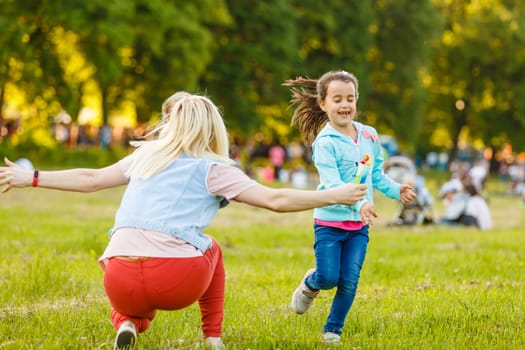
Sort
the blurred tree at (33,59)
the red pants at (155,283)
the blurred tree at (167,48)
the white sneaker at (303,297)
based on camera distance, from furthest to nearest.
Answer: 1. the blurred tree at (167,48)
2. the blurred tree at (33,59)
3. the white sneaker at (303,297)
4. the red pants at (155,283)

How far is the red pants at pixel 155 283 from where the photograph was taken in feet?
15.3

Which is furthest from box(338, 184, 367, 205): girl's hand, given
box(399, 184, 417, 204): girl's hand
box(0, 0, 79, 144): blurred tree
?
box(0, 0, 79, 144): blurred tree

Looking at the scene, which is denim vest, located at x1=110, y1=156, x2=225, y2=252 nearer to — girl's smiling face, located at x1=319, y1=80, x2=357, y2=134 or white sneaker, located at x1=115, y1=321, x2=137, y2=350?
white sneaker, located at x1=115, y1=321, x2=137, y2=350

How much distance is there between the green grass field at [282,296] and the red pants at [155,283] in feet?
1.97

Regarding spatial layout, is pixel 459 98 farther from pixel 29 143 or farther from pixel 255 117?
pixel 29 143

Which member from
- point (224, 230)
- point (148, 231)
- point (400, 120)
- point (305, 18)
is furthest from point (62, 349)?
point (400, 120)

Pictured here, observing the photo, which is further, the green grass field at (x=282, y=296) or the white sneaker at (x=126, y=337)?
the green grass field at (x=282, y=296)

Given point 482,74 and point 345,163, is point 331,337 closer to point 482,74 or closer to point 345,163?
point 345,163

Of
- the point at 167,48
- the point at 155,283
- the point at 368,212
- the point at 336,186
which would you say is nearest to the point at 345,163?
the point at 336,186

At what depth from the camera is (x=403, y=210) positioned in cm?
1977

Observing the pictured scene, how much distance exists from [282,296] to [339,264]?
1778 millimetres

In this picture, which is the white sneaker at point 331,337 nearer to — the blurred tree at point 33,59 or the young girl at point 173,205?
the young girl at point 173,205

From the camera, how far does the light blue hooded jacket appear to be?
231 inches

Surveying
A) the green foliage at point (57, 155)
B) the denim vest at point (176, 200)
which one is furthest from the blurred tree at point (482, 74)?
the denim vest at point (176, 200)
